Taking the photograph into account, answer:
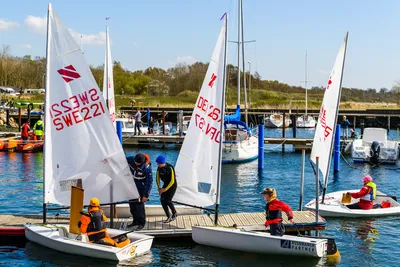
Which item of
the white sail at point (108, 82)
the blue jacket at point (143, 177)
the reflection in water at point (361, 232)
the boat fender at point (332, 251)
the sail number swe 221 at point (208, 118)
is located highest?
the white sail at point (108, 82)

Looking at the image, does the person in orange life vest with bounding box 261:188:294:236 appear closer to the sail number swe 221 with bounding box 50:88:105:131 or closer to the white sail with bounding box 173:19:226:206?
the white sail with bounding box 173:19:226:206

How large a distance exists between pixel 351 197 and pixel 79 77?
33.8 ft

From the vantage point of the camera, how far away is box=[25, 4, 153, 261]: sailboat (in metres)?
12.8

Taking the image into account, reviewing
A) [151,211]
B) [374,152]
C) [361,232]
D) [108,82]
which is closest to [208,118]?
[151,211]

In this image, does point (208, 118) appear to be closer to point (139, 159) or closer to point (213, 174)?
point (213, 174)

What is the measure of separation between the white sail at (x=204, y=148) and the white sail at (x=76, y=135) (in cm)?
153

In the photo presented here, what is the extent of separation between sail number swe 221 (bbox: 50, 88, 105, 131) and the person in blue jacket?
161 centimetres

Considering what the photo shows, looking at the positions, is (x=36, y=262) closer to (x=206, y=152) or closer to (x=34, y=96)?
(x=206, y=152)

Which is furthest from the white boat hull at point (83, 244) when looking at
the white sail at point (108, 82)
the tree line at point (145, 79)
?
the tree line at point (145, 79)

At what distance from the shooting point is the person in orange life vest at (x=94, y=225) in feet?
39.7

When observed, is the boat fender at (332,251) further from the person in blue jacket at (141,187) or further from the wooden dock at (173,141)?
the wooden dock at (173,141)

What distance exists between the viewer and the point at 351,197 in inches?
725

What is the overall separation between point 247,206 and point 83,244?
29.4 feet

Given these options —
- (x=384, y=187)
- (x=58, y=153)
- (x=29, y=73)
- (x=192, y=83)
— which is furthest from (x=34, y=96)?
(x=58, y=153)
